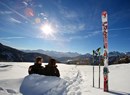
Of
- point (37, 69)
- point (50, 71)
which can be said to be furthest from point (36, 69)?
point (50, 71)

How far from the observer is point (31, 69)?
24.7 ft

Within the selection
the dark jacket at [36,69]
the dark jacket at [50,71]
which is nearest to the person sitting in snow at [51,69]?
the dark jacket at [50,71]

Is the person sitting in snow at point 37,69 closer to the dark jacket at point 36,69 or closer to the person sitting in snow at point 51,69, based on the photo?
the dark jacket at point 36,69

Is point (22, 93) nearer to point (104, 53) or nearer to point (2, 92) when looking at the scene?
point (2, 92)

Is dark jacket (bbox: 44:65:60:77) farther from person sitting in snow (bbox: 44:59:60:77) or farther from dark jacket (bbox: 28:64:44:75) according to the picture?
dark jacket (bbox: 28:64:44:75)

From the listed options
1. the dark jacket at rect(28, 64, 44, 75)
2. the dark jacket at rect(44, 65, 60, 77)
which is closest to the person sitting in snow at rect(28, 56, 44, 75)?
the dark jacket at rect(28, 64, 44, 75)

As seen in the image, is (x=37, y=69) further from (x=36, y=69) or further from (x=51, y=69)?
(x=51, y=69)

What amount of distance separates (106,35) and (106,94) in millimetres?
2728

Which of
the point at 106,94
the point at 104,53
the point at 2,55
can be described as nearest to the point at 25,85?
the point at 106,94

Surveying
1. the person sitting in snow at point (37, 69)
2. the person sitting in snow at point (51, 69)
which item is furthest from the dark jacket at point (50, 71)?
the person sitting in snow at point (37, 69)

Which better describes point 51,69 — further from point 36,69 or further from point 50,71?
point 36,69

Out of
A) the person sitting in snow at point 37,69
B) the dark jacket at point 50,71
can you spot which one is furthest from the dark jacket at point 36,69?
the dark jacket at point 50,71

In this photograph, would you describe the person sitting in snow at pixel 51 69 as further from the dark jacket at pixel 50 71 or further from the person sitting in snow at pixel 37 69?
the person sitting in snow at pixel 37 69

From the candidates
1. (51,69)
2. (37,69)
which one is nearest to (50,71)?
(51,69)
